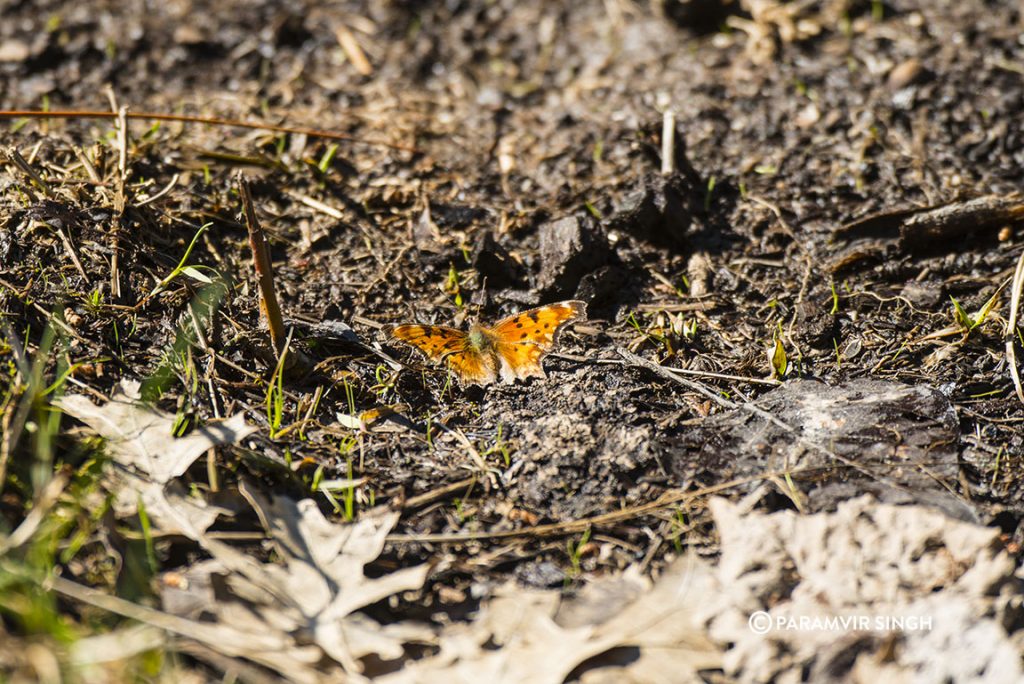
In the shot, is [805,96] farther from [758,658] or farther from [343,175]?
[758,658]

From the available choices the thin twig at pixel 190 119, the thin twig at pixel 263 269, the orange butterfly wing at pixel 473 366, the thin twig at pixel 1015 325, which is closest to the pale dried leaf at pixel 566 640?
the orange butterfly wing at pixel 473 366

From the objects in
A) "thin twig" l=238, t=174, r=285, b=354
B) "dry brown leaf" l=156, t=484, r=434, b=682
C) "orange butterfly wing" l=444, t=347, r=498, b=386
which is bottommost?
"dry brown leaf" l=156, t=484, r=434, b=682

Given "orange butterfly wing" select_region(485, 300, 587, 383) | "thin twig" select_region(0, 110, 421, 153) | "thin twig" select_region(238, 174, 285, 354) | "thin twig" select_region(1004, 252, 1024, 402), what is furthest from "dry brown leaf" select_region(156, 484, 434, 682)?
"thin twig" select_region(1004, 252, 1024, 402)

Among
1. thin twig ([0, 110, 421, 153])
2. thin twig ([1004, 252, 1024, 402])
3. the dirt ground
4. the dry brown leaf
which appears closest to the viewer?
the dry brown leaf

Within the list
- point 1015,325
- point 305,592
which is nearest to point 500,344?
point 305,592

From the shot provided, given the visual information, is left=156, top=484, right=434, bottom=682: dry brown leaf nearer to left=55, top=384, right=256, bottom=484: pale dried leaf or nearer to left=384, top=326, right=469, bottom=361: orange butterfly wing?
left=55, top=384, right=256, bottom=484: pale dried leaf

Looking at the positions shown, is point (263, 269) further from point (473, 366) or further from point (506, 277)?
point (506, 277)
